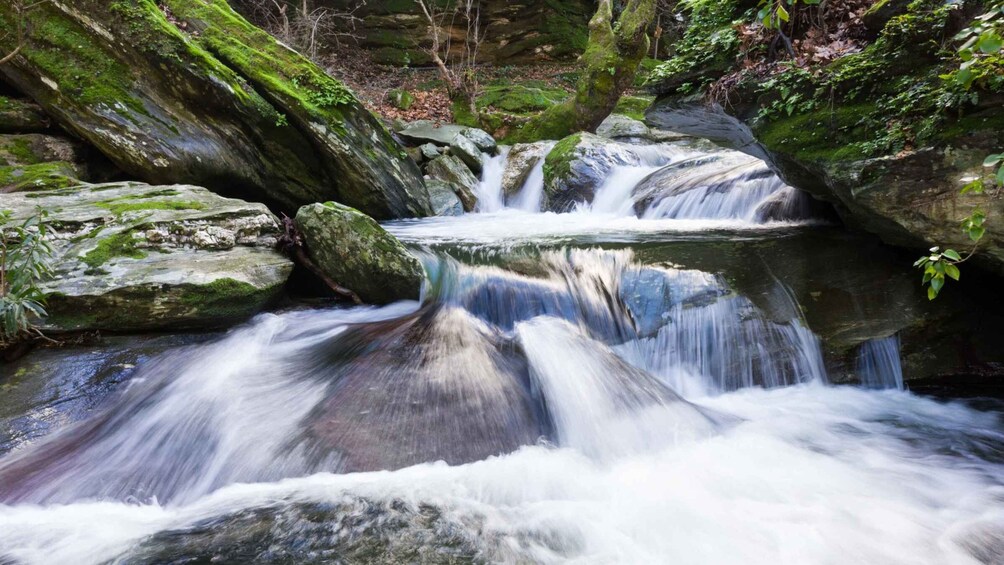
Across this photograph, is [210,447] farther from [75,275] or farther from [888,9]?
[888,9]

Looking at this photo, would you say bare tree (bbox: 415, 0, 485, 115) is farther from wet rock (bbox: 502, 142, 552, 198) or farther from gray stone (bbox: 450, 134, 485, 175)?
wet rock (bbox: 502, 142, 552, 198)

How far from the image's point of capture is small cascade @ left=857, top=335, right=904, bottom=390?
377 cm

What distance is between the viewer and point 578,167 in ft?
29.6

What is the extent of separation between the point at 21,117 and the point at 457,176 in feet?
21.3

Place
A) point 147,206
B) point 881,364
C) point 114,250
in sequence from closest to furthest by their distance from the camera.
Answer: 1. point 881,364
2. point 114,250
3. point 147,206

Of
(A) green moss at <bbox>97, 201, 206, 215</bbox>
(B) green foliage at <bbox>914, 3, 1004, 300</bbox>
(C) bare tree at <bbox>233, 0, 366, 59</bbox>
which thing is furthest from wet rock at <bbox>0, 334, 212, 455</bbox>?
(C) bare tree at <bbox>233, 0, 366, 59</bbox>

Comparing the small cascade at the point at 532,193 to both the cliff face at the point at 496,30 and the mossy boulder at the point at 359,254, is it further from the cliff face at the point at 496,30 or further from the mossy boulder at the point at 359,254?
the cliff face at the point at 496,30

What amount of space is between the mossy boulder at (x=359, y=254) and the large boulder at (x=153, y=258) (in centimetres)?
37

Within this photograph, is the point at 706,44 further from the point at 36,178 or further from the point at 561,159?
the point at 36,178

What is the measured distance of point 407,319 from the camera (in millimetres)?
4402

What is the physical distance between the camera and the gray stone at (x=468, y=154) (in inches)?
430

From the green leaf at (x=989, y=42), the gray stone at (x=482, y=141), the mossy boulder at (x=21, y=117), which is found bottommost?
the green leaf at (x=989, y=42)

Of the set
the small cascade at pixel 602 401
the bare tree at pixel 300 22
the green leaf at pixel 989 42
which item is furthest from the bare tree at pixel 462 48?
the green leaf at pixel 989 42

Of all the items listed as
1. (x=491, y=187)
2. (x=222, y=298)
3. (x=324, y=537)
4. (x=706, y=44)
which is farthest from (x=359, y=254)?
(x=491, y=187)
